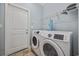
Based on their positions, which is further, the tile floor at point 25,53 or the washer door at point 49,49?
the tile floor at point 25,53

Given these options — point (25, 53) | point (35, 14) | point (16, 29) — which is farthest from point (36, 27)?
point (25, 53)

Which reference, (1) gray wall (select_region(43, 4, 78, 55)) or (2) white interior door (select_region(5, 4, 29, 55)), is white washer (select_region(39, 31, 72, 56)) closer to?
(1) gray wall (select_region(43, 4, 78, 55))

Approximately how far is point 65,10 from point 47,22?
12.1 inches

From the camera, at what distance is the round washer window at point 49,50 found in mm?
1222

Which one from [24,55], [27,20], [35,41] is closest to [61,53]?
[35,41]

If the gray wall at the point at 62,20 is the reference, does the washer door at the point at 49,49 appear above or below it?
below

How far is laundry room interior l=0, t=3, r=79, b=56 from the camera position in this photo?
3.87ft

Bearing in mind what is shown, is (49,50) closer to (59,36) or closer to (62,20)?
(59,36)

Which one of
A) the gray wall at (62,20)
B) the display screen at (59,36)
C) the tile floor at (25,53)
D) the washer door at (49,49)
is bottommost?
the tile floor at (25,53)

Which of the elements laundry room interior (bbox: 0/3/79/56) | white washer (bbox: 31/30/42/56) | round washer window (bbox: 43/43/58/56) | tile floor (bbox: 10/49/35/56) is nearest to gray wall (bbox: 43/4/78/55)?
laundry room interior (bbox: 0/3/79/56)

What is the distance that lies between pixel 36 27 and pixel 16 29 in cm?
30

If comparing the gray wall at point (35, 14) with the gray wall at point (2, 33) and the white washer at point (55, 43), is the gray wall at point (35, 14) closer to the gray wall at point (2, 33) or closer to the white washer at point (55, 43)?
the white washer at point (55, 43)

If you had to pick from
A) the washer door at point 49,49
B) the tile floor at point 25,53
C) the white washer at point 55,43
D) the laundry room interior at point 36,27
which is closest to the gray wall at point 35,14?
the laundry room interior at point 36,27

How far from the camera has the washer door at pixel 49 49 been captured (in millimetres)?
1166
